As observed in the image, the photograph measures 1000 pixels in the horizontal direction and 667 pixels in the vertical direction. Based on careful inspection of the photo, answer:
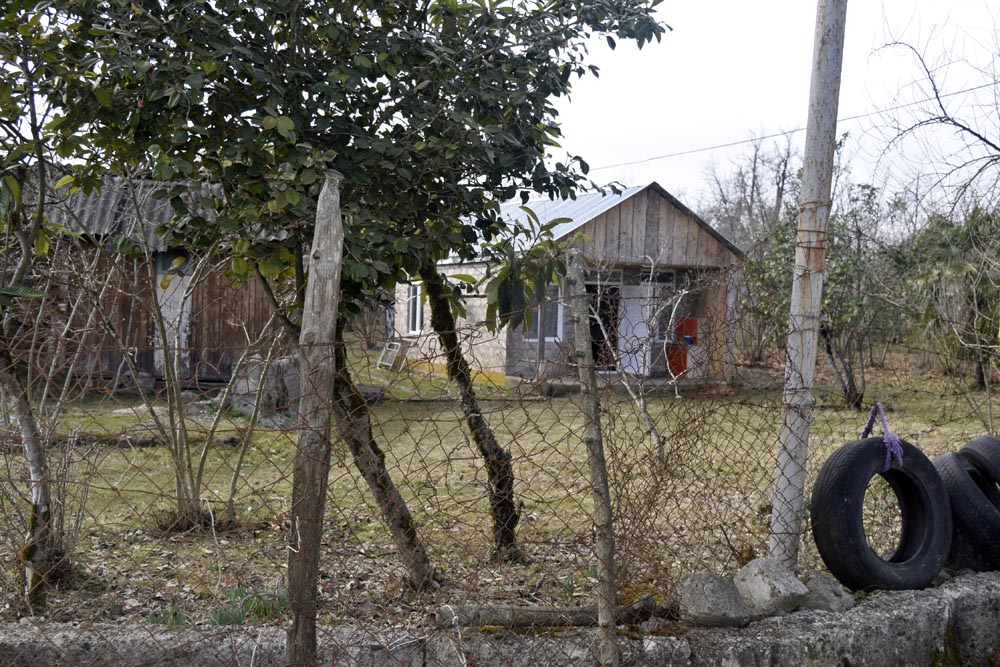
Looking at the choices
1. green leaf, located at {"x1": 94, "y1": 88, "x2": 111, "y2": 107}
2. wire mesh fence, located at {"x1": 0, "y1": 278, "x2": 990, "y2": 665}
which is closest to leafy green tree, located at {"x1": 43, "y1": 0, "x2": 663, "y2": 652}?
green leaf, located at {"x1": 94, "y1": 88, "x2": 111, "y2": 107}

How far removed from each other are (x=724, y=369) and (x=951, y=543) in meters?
1.54

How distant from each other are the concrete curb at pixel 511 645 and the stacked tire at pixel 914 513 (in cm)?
25

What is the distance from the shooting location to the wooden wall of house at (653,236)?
18.0 metres

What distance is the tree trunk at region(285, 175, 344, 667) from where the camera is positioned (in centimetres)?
270

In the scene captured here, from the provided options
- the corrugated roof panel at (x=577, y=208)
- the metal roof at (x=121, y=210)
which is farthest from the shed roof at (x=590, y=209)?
the metal roof at (x=121, y=210)

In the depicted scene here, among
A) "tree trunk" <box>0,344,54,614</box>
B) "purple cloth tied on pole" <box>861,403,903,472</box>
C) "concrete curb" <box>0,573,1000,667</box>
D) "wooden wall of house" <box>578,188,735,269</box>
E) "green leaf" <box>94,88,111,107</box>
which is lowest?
"concrete curb" <box>0,573,1000,667</box>

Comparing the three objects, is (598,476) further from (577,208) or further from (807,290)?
(577,208)

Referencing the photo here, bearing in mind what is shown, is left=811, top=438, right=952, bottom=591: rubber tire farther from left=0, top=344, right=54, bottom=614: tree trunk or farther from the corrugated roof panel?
the corrugated roof panel

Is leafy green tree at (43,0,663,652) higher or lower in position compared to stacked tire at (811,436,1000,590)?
higher

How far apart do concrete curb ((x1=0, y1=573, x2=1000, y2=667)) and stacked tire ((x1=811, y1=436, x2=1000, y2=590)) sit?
0.25 meters

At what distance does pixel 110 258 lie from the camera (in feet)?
Result: 17.1

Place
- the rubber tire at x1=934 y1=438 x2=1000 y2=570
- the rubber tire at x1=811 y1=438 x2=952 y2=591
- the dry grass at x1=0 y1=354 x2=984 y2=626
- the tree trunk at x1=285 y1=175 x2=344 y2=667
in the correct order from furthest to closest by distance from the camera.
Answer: the rubber tire at x1=934 y1=438 x2=1000 y2=570, the rubber tire at x1=811 y1=438 x2=952 y2=591, the dry grass at x1=0 y1=354 x2=984 y2=626, the tree trunk at x1=285 y1=175 x2=344 y2=667

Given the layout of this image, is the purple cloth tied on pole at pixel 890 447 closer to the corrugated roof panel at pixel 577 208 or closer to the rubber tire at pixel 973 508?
the rubber tire at pixel 973 508

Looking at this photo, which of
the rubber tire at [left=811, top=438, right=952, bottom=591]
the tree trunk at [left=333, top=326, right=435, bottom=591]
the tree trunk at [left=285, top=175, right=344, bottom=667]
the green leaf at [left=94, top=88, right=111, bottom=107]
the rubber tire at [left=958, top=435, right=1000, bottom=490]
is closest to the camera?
the tree trunk at [left=285, top=175, right=344, bottom=667]
